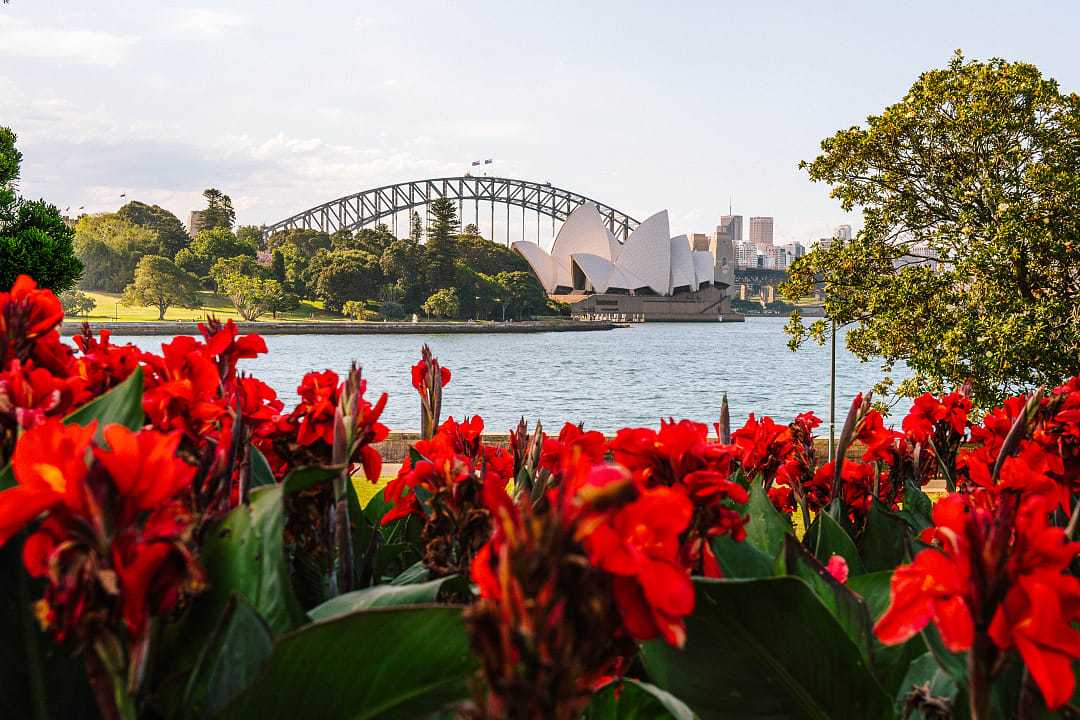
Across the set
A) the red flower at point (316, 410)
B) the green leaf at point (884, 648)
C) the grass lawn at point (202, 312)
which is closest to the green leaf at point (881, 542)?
the green leaf at point (884, 648)

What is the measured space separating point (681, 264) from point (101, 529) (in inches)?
2183

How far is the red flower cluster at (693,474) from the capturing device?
0.69 metres

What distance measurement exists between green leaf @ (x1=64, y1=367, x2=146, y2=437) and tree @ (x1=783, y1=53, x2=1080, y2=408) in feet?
23.8

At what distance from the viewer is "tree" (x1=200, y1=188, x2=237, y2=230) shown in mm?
58688

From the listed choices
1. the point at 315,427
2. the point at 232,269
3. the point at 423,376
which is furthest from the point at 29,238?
the point at 232,269

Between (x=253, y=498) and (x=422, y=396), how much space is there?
23.8 inches

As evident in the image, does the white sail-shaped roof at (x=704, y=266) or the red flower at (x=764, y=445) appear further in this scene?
the white sail-shaped roof at (x=704, y=266)

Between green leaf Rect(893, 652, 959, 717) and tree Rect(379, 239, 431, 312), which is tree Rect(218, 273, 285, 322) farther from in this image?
green leaf Rect(893, 652, 959, 717)

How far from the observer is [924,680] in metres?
0.75

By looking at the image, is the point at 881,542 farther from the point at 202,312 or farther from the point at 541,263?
the point at 541,263

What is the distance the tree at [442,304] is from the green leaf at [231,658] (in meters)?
46.6

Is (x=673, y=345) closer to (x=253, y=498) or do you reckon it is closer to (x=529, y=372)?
(x=529, y=372)

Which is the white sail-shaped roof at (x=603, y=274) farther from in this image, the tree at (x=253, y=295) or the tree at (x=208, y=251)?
the tree at (x=208, y=251)

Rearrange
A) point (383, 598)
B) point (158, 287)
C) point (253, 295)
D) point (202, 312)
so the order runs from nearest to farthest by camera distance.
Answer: point (383, 598)
point (253, 295)
point (158, 287)
point (202, 312)
